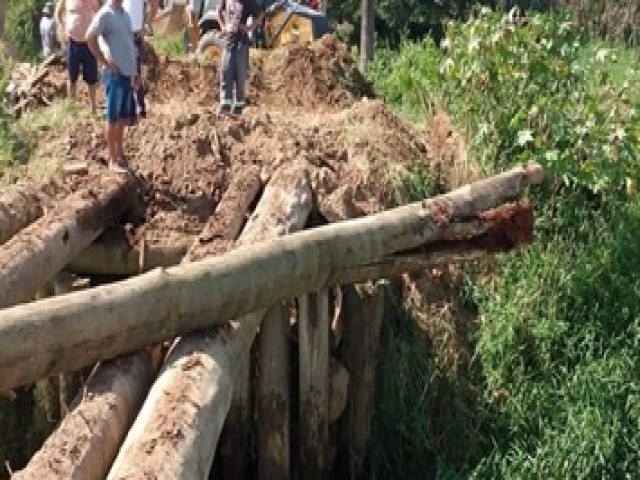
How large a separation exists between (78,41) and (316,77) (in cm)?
254

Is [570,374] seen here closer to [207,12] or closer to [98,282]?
[98,282]

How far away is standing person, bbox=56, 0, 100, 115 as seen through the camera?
9.55m

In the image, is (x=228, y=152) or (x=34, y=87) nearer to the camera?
(x=228, y=152)

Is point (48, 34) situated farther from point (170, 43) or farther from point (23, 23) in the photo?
point (23, 23)

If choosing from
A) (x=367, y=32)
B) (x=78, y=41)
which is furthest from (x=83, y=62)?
(x=367, y=32)

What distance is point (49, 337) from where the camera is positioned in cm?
473

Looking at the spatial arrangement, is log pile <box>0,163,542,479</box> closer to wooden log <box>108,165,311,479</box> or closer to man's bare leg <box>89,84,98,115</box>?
wooden log <box>108,165,311,479</box>

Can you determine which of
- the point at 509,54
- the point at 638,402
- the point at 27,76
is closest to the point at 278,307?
the point at 638,402

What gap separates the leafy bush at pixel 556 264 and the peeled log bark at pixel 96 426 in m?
2.58

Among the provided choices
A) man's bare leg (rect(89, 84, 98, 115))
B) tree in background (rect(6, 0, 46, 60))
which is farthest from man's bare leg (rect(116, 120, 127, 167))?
tree in background (rect(6, 0, 46, 60))

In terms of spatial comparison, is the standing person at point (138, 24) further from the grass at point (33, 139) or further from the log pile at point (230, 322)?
the log pile at point (230, 322)

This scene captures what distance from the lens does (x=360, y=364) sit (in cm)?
721

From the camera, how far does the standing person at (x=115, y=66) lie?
7.79 meters

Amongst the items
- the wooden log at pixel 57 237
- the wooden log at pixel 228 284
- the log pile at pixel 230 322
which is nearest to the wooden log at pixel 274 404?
the log pile at pixel 230 322
